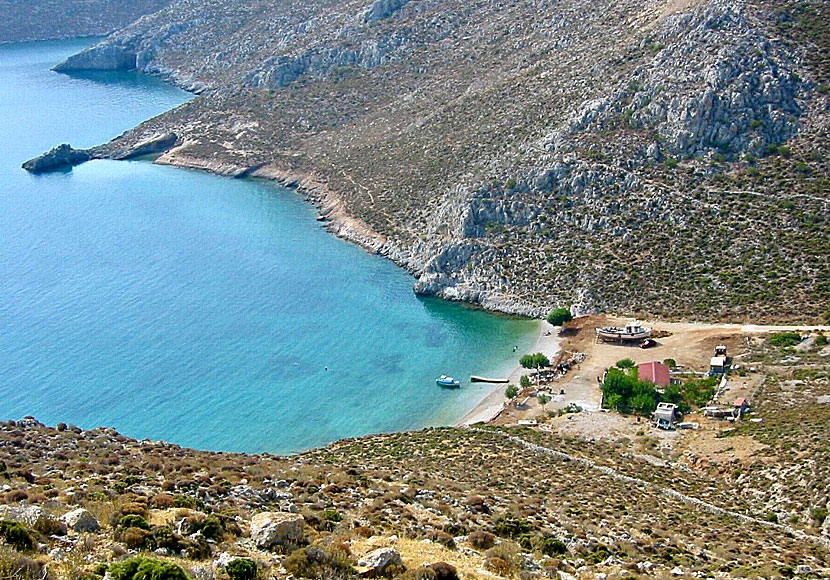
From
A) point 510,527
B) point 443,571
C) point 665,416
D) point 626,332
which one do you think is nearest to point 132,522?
point 443,571

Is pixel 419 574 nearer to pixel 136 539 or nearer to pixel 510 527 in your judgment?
pixel 136 539

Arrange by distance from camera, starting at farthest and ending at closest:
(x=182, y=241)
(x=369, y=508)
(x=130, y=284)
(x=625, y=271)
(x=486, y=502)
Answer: (x=182, y=241), (x=130, y=284), (x=625, y=271), (x=486, y=502), (x=369, y=508)

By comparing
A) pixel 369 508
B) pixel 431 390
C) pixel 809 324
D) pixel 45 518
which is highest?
pixel 45 518

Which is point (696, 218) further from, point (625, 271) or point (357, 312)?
point (357, 312)

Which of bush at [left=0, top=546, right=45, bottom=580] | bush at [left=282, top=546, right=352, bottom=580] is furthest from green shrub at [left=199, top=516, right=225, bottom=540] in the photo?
bush at [left=0, top=546, right=45, bottom=580]

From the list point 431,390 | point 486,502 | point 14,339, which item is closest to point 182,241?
point 14,339

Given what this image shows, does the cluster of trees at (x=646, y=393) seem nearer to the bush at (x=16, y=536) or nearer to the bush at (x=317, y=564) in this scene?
the bush at (x=317, y=564)

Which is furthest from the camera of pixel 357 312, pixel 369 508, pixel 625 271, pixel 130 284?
pixel 130 284
